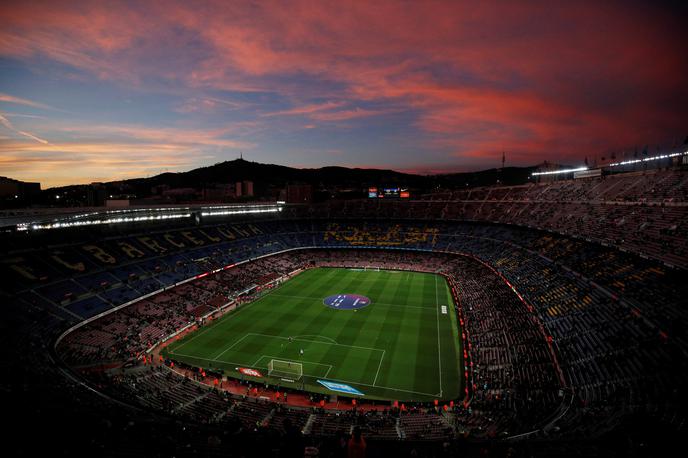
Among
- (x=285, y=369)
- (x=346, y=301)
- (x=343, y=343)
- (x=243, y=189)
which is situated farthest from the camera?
(x=243, y=189)

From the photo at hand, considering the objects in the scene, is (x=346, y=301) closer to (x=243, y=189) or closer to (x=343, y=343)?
(x=343, y=343)

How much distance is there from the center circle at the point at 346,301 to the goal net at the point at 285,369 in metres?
→ 15.4

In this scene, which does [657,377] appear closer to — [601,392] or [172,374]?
[601,392]

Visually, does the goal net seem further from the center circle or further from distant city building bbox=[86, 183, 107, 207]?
distant city building bbox=[86, 183, 107, 207]

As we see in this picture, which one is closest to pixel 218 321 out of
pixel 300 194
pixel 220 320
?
pixel 220 320

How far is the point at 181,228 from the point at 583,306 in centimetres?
5792

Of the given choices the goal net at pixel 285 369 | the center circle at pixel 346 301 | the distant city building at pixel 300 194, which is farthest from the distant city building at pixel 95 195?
the goal net at pixel 285 369

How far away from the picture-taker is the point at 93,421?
38.1 feet

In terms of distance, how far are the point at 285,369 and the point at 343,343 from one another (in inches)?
290

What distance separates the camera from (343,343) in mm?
36406

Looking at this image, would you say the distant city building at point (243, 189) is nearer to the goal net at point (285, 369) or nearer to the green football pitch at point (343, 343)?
the green football pitch at point (343, 343)

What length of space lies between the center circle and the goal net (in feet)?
50.4

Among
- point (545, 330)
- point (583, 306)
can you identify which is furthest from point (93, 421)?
point (583, 306)

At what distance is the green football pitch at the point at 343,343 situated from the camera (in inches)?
1167
